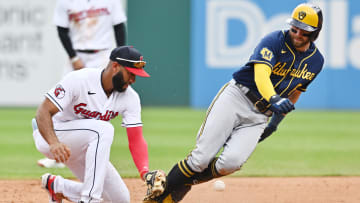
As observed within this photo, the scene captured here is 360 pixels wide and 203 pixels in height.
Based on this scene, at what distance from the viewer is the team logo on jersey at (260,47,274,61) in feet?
15.6

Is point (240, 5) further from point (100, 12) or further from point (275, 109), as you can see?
point (275, 109)

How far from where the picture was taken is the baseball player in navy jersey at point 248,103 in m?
4.80

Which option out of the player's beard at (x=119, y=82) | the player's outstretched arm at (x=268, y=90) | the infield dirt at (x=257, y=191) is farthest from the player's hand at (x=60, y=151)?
the player's outstretched arm at (x=268, y=90)

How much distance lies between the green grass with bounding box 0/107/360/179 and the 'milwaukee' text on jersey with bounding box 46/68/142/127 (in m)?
2.10

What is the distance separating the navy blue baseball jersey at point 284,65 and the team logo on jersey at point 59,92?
4.71 ft

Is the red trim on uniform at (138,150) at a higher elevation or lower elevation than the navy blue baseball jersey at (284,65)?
lower

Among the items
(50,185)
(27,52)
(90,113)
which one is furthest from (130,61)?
(27,52)

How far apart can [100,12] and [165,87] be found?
8261 mm

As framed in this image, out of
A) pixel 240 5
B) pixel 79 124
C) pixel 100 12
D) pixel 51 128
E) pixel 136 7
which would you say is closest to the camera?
pixel 51 128

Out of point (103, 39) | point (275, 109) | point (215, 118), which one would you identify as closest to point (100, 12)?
point (103, 39)

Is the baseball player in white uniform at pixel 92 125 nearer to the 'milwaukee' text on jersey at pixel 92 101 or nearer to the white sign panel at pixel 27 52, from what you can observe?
the 'milwaukee' text on jersey at pixel 92 101

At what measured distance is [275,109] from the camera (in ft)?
15.1

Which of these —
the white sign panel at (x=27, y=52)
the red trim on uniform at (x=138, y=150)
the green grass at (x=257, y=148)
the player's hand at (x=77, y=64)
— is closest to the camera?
the red trim on uniform at (x=138, y=150)

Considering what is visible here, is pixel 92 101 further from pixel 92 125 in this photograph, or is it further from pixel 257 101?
pixel 257 101
